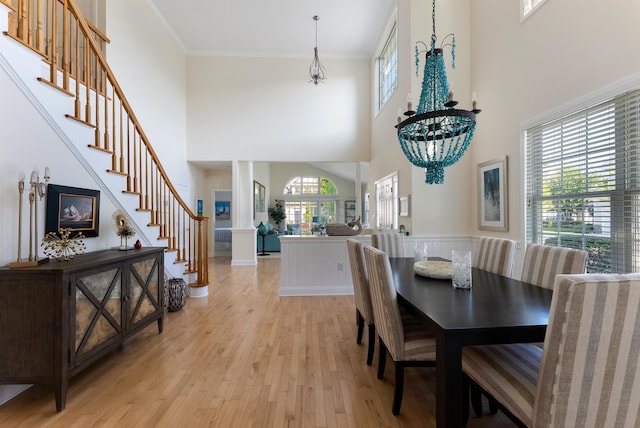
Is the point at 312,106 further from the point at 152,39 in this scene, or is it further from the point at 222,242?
the point at 222,242

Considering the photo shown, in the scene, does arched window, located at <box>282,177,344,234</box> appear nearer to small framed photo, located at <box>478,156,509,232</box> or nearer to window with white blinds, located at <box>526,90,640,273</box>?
small framed photo, located at <box>478,156,509,232</box>

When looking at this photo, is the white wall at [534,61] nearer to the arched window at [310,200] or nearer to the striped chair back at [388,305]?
the striped chair back at [388,305]

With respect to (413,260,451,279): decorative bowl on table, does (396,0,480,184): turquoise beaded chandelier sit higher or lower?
higher

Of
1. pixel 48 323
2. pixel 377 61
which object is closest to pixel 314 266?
pixel 48 323

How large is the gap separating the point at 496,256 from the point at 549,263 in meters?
0.56

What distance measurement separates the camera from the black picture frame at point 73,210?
89.8 inches

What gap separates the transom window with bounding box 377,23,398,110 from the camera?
5.49 metres

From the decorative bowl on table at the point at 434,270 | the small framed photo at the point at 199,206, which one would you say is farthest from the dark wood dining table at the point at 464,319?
the small framed photo at the point at 199,206

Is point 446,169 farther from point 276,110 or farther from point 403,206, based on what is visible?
point 276,110

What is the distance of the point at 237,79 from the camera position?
723 cm

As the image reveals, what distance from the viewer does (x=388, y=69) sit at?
19.6 feet

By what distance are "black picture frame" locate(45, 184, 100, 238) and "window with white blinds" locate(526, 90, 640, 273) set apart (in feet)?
14.2

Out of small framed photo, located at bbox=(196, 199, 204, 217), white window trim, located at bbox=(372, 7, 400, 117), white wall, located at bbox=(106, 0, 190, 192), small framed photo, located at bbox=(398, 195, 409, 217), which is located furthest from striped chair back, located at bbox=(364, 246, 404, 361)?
small framed photo, located at bbox=(196, 199, 204, 217)

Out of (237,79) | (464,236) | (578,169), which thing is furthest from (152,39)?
(578,169)
